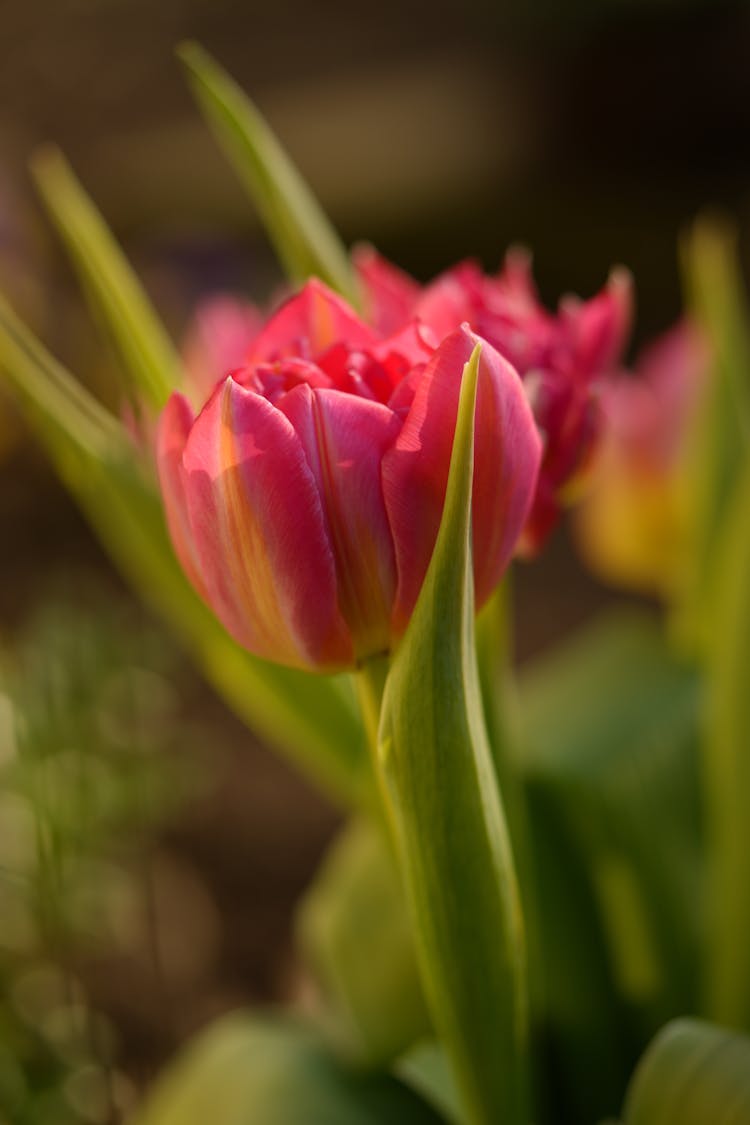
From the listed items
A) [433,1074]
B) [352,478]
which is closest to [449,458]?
[352,478]

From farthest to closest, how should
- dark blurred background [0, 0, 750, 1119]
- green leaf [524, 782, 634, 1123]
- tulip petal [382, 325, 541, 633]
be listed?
dark blurred background [0, 0, 750, 1119]
green leaf [524, 782, 634, 1123]
tulip petal [382, 325, 541, 633]

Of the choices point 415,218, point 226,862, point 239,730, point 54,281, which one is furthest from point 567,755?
point 415,218

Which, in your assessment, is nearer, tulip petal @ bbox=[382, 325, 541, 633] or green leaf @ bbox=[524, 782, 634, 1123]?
tulip petal @ bbox=[382, 325, 541, 633]

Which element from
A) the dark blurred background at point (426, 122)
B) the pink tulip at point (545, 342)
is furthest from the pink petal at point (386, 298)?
the dark blurred background at point (426, 122)

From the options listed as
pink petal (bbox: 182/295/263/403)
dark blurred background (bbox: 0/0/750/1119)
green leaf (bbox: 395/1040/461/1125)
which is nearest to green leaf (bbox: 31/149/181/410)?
pink petal (bbox: 182/295/263/403)

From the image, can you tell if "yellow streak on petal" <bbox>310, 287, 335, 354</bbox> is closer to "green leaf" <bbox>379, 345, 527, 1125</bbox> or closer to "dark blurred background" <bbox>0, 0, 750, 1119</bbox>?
"green leaf" <bbox>379, 345, 527, 1125</bbox>

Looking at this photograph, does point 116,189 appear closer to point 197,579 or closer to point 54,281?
point 54,281
